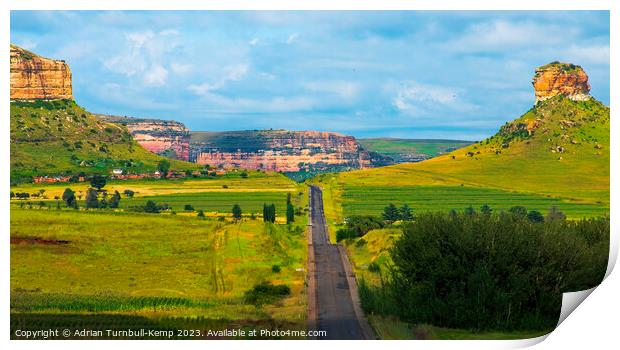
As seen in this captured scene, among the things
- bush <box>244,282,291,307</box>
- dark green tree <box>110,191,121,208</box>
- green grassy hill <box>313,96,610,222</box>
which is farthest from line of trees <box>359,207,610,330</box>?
green grassy hill <box>313,96,610,222</box>

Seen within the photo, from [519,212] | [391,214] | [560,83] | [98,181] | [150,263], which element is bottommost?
[150,263]

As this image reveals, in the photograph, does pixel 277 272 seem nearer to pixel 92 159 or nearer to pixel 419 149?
pixel 92 159

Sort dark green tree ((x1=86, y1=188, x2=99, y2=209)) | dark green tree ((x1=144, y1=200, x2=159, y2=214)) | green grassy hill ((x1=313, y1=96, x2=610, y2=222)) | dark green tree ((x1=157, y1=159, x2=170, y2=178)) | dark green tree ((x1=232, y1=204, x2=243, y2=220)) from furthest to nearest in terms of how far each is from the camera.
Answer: green grassy hill ((x1=313, y1=96, x2=610, y2=222)) < dark green tree ((x1=157, y1=159, x2=170, y2=178)) < dark green tree ((x1=232, y1=204, x2=243, y2=220)) < dark green tree ((x1=144, y1=200, x2=159, y2=214)) < dark green tree ((x1=86, y1=188, x2=99, y2=209))

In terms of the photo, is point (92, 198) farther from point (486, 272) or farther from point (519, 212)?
point (486, 272)

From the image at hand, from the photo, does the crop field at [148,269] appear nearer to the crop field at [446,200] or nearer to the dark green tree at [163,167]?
the dark green tree at [163,167]

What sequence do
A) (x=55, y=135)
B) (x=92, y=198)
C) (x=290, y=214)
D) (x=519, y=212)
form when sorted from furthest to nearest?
(x=55, y=135) < (x=290, y=214) < (x=92, y=198) < (x=519, y=212)

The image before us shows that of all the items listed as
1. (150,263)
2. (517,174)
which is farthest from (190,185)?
(517,174)

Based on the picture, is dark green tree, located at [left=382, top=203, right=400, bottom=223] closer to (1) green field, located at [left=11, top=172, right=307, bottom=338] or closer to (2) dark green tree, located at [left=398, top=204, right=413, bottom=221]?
(2) dark green tree, located at [left=398, top=204, right=413, bottom=221]
